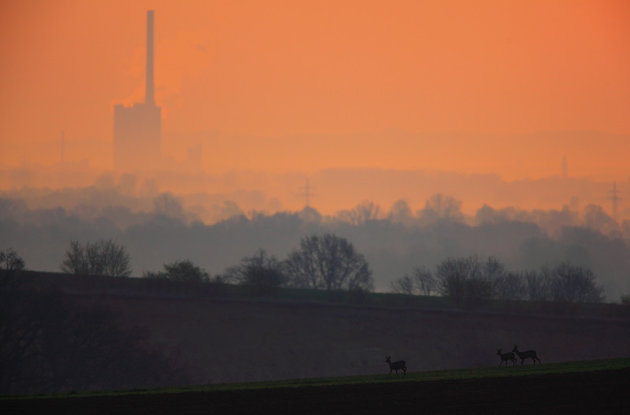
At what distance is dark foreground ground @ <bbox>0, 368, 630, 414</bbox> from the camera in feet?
158

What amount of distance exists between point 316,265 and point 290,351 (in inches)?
2622

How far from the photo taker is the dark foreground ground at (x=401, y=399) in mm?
48188

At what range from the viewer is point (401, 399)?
168 ft

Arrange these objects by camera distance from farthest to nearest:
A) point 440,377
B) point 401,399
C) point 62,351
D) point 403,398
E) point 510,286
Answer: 1. point 510,286
2. point 62,351
3. point 440,377
4. point 403,398
5. point 401,399

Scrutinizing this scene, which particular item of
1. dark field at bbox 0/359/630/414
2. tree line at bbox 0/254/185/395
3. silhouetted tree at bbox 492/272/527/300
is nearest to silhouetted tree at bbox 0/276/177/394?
tree line at bbox 0/254/185/395

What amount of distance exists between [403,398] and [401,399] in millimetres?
244

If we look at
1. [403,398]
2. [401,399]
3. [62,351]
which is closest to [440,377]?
[403,398]

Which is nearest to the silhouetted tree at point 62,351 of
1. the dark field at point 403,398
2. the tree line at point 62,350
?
the tree line at point 62,350

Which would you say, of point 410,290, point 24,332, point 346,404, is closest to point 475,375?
point 346,404

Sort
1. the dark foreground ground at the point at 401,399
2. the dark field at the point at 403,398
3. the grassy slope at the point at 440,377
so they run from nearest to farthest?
1. the dark foreground ground at the point at 401,399
2. the dark field at the point at 403,398
3. the grassy slope at the point at 440,377

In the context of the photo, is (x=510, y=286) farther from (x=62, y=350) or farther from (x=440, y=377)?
(x=440, y=377)

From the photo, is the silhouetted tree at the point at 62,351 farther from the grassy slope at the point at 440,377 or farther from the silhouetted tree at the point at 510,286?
the silhouetted tree at the point at 510,286

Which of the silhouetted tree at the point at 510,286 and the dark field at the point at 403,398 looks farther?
the silhouetted tree at the point at 510,286

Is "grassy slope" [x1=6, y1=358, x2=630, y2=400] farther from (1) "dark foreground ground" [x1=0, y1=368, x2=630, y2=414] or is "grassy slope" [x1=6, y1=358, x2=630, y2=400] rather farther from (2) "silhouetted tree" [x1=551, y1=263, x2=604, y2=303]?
(2) "silhouetted tree" [x1=551, y1=263, x2=604, y2=303]
